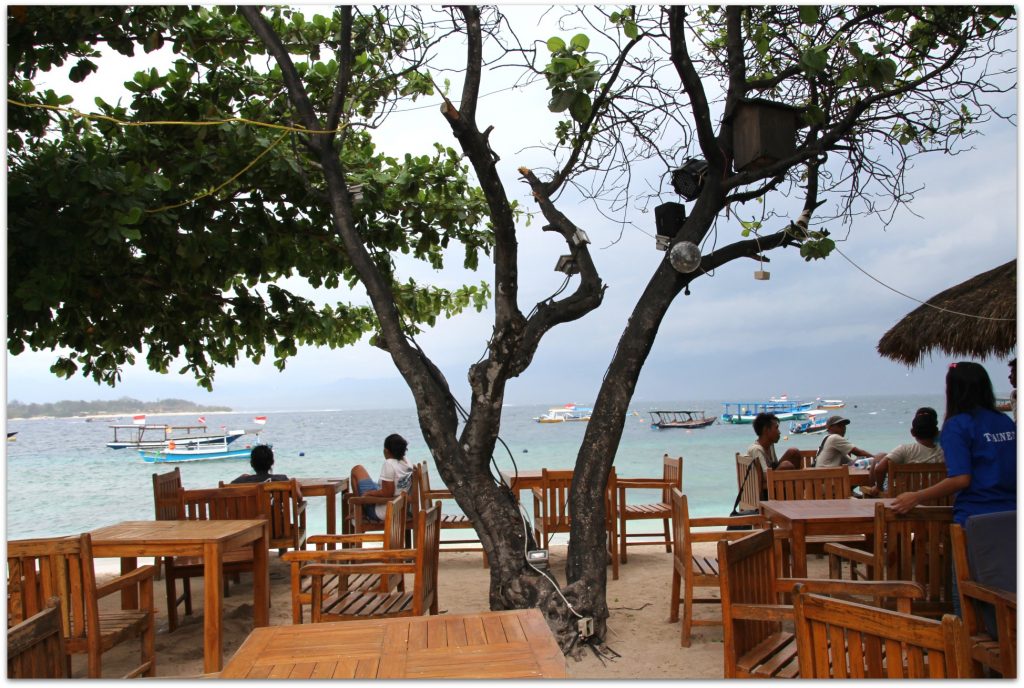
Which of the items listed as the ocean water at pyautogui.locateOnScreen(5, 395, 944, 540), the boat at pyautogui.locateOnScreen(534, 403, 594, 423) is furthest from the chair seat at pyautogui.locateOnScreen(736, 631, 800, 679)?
the boat at pyautogui.locateOnScreen(534, 403, 594, 423)

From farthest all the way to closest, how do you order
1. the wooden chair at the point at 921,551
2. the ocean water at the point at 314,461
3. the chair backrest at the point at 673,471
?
the ocean water at the point at 314,461 < the chair backrest at the point at 673,471 < the wooden chair at the point at 921,551

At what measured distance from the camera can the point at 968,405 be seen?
3.08 meters

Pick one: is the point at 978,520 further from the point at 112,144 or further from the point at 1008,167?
the point at 112,144

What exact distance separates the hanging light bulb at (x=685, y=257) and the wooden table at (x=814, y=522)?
1387mm

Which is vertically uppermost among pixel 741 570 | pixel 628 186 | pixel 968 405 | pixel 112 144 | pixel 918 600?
pixel 112 144

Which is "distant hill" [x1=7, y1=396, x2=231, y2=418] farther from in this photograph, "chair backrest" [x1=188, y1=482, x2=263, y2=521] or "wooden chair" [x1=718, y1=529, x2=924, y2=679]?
"wooden chair" [x1=718, y1=529, x2=924, y2=679]

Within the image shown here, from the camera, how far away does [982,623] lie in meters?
2.62

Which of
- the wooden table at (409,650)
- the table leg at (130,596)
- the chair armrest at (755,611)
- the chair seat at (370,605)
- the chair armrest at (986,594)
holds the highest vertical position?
the wooden table at (409,650)

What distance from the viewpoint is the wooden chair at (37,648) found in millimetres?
1715

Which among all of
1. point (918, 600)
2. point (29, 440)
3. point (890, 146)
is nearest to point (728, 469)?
point (890, 146)

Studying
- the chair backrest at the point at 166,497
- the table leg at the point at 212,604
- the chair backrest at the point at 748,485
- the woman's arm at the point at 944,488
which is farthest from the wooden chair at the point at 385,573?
the chair backrest at the point at 748,485

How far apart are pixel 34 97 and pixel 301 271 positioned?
2.12 meters

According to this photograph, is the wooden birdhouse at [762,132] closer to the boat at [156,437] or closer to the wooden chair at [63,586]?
the wooden chair at [63,586]

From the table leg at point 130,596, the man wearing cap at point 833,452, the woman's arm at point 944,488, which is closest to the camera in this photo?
the woman's arm at point 944,488
